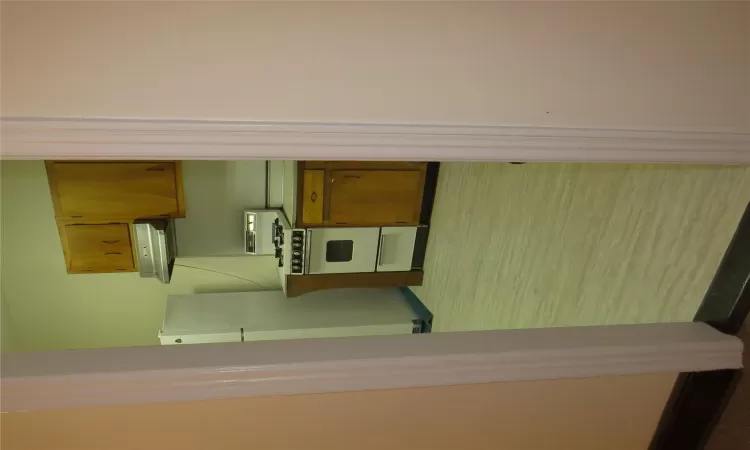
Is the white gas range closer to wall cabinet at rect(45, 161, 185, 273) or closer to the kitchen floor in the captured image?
the kitchen floor

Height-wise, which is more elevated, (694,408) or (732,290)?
(732,290)

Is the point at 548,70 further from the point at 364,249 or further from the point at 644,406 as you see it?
the point at 364,249

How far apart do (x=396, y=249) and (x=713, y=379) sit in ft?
6.41

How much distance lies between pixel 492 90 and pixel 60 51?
Answer: 0.61m

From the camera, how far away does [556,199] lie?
1901 mm

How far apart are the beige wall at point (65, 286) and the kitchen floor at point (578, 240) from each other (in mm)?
1294

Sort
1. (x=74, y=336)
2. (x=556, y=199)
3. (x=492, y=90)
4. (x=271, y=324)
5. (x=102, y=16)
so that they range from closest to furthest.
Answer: (x=102, y=16) < (x=492, y=90) < (x=556, y=199) < (x=271, y=324) < (x=74, y=336)

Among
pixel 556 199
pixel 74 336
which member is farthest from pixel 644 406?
pixel 74 336

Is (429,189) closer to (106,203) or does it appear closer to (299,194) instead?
(299,194)

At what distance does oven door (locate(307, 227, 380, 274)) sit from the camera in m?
2.90

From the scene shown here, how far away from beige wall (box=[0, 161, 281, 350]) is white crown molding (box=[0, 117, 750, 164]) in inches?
98.7

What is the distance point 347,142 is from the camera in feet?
2.71

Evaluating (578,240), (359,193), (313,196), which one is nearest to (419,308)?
(359,193)

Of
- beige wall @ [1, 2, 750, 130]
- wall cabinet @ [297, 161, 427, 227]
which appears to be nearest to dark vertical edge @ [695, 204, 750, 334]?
beige wall @ [1, 2, 750, 130]
